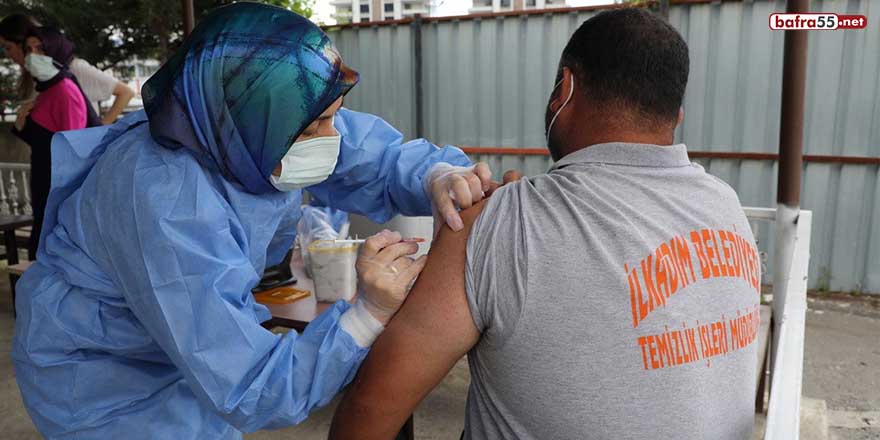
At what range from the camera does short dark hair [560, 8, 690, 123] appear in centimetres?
110

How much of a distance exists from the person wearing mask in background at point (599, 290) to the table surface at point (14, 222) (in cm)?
411

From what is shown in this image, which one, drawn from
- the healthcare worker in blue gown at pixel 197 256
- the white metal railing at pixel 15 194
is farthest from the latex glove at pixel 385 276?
the white metal railing at pixel 15 194

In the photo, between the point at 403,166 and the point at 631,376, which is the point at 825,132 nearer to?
the point at 403,166

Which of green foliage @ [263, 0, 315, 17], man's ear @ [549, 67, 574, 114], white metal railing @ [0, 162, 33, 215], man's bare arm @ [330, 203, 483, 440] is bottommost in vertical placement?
white metal railing @ [0, 162, 33, 215]

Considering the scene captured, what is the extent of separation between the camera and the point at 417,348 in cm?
114

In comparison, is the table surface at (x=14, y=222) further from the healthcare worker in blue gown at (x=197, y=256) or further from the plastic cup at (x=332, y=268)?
the healthcare worker in blue gown at (x=197, y=256)

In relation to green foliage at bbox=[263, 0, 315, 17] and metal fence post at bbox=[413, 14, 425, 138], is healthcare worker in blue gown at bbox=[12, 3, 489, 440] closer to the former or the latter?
metal fence post at bbox=[413, 14, 425, 138]

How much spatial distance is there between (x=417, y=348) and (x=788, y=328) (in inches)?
35.3

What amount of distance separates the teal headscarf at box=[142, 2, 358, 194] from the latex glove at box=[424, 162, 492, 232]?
12.0 inches

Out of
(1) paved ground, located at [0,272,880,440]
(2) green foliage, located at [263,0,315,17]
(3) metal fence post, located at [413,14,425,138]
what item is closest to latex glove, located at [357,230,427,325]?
(1) paved ground, located at [0,272,880,440]

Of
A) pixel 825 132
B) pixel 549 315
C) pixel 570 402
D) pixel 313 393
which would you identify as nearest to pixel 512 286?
pixel 549 315

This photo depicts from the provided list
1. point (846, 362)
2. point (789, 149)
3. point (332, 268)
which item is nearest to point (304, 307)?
point (332, 268)

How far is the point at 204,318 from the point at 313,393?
0.22 meters

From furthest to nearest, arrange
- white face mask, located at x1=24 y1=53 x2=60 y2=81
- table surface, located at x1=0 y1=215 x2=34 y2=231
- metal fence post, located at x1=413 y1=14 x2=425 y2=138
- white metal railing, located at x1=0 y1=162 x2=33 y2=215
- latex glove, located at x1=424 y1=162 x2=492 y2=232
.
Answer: white metal railing, located at x1=0 y1=162 x2=33 y2=215 → metal fence post, located at x1=413 y1=14 x2=425 y2=138 → table surface, located at x1=0 y1=215 x2=34 y2=231 → white face mask, located at x1=24 y1=53 x2=60 y2=81 → latex glove, located at x1=424 y1=162 x2=492 y2=232
